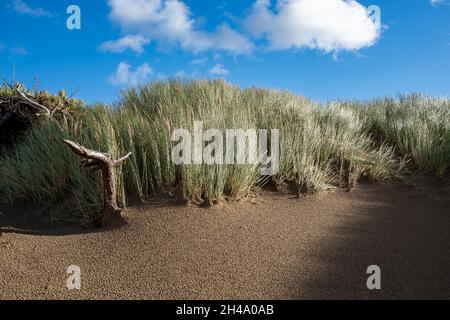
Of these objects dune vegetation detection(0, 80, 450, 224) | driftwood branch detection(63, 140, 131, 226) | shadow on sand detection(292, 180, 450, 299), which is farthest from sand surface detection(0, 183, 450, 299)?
dune vegetation detection(0, 80, 450, 224)

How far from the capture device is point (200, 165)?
4695mm

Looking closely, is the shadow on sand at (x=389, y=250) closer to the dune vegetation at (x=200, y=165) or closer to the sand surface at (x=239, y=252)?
the sand surface at (x=239, y=252)

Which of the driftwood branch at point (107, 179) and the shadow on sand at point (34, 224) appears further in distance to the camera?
the shadow on sand at point (34, 224)

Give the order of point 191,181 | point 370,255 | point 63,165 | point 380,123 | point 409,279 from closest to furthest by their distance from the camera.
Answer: point 409,279, point 370,255, point 191,181, point 63,165, point 380,123

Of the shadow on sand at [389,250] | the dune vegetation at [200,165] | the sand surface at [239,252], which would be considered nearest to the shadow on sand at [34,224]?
the sand surface at [239,252]

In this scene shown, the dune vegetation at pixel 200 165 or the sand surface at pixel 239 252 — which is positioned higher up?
the dune vegetation at pixel 200 165

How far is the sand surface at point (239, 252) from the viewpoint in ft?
11.2

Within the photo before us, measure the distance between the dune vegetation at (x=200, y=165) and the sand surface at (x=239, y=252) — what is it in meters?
0.31

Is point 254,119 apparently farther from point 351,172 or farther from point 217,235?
point 217,235

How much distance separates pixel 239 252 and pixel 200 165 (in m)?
1.23

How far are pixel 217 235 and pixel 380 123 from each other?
541cm

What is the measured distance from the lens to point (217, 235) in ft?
13.5

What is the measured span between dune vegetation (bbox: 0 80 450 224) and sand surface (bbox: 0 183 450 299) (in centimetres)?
31
